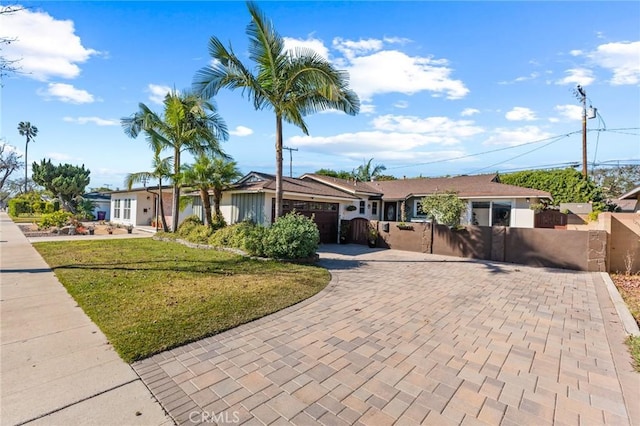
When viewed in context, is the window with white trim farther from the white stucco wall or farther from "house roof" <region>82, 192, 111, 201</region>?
the white stucco wall

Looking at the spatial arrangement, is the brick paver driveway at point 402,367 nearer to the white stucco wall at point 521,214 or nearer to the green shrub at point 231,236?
the green shrub at point 231,236

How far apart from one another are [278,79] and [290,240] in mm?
5471

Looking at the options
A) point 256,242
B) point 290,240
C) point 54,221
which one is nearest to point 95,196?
point 54,221

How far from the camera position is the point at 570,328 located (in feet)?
15.8

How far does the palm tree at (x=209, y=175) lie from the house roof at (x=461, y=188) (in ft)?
37.5

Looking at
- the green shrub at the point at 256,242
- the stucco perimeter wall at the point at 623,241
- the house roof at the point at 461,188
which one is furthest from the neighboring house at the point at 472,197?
the green shrub at the point at 256,242

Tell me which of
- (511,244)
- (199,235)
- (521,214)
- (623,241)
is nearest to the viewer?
(623,241)

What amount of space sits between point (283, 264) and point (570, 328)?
6774 mm

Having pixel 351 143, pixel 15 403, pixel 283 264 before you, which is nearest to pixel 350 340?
pixel 15 403

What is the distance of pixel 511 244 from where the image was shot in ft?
36.5

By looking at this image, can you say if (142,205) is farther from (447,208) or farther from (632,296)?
(632,296)

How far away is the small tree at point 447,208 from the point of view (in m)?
12.4

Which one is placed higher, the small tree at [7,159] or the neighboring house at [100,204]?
the small tree at [7,159]

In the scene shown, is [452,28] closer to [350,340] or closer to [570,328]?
[570,328]
